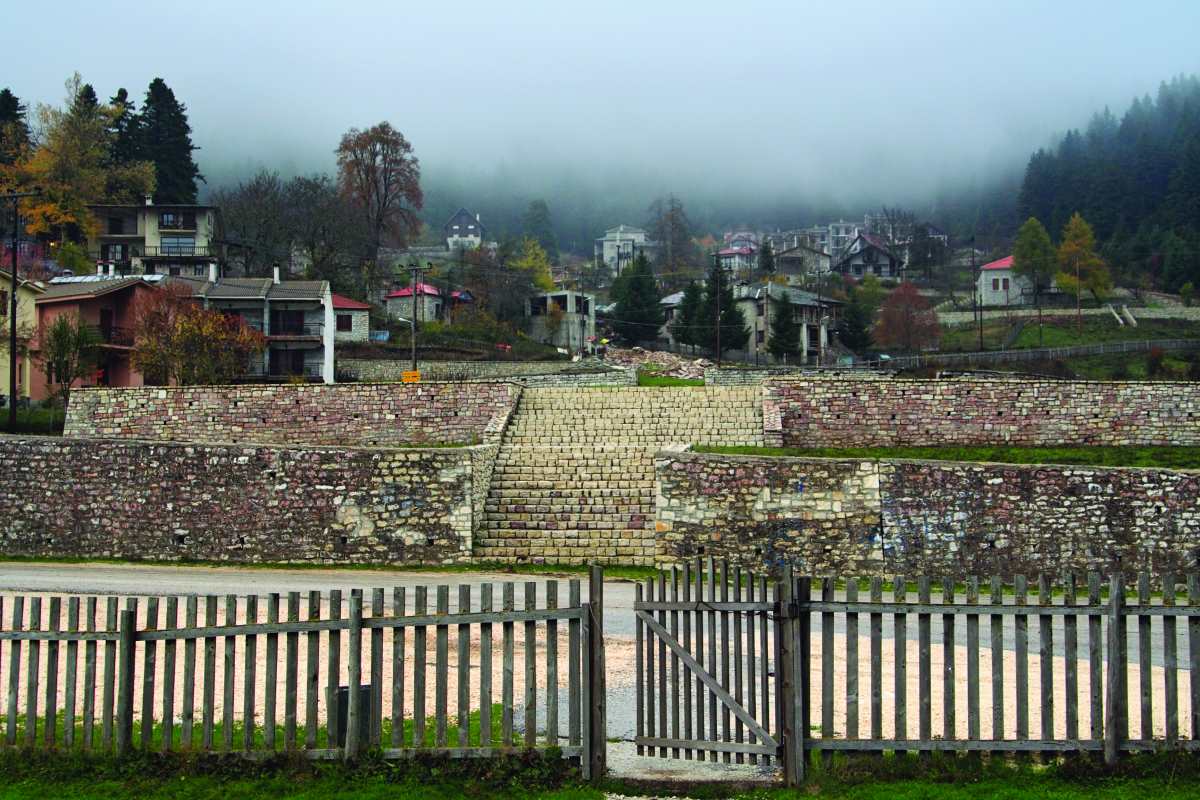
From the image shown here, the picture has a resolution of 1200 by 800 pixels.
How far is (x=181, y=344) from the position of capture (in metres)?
39.9

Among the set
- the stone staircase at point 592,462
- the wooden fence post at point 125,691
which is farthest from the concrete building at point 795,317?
the wooden fence post at point 125,691

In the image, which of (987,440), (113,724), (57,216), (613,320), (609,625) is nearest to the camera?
(113,724)

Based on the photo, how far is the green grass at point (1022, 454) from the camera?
2680 centimetres

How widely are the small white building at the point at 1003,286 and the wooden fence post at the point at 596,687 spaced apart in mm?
94236

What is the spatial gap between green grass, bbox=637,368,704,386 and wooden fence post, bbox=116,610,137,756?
37747 mm

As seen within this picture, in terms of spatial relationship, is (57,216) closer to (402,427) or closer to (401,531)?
(402,427)

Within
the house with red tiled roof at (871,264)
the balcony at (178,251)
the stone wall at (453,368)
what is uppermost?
the house with red tiled roof at (871,264)

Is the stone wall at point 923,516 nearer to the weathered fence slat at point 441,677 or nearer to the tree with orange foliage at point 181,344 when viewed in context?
the weathered fence slat at point 441,677

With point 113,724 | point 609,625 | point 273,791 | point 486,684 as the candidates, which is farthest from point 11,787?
point 609,625

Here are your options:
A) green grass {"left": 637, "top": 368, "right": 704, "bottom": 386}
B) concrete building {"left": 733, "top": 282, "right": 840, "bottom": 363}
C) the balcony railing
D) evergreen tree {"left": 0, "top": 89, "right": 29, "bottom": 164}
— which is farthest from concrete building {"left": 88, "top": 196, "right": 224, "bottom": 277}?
concrete building {"left": 733, "top": 282, "right": 840, "bottom": 363}

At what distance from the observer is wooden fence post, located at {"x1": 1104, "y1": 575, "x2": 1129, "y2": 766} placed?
7.83 metres

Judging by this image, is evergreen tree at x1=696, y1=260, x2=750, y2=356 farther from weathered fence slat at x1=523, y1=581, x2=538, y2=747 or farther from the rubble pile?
weathered fence slat at x1=523, y1=581, x2=538, y2=747

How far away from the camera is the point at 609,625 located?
50.8 ft

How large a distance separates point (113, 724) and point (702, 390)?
26990 mm
